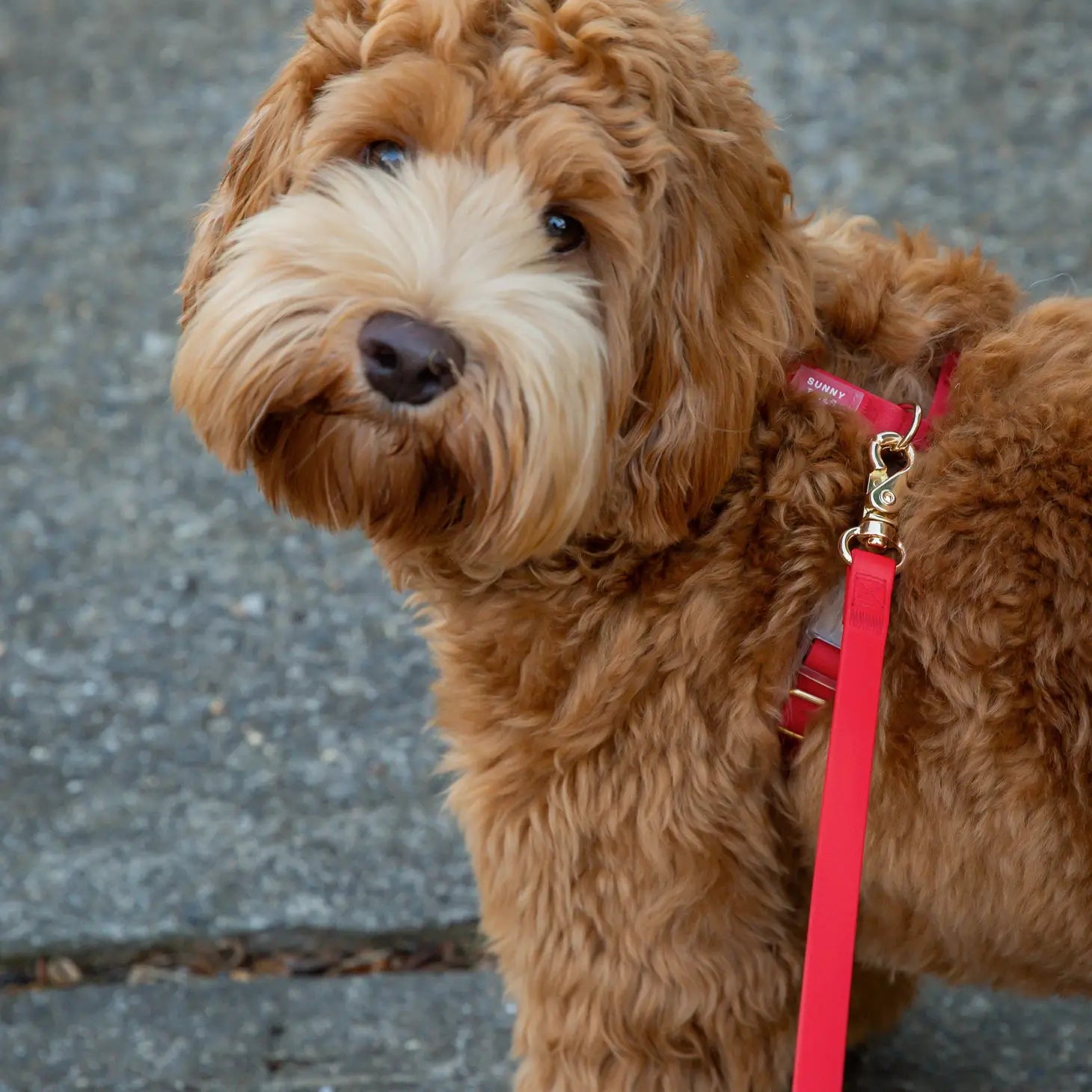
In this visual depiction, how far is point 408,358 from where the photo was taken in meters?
1.89

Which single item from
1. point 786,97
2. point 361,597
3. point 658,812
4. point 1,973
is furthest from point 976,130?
point 1,973

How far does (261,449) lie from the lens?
2.15 meters

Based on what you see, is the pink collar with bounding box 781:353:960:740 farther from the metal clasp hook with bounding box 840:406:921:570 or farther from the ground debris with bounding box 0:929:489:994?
the ground debris with bounding box 0:929:489:994

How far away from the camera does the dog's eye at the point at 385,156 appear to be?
2.12 meters

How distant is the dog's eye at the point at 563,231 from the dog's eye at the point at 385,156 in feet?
0.79

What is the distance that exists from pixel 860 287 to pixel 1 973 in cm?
225

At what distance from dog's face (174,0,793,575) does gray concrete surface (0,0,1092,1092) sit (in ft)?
4.29

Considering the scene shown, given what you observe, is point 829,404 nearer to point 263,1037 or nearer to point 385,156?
point 385,156

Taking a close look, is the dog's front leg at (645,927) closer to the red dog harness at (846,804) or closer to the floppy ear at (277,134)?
the red dog harness at (846,804)

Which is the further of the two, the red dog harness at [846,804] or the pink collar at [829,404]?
the pink collar at [829,404]

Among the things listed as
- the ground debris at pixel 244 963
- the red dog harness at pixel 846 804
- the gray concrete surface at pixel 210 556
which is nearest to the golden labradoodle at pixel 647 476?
the red dog harness at pixel 846 804

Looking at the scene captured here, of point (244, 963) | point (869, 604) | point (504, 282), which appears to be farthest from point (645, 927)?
point (244, 963)

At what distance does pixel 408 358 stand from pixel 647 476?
419 mm

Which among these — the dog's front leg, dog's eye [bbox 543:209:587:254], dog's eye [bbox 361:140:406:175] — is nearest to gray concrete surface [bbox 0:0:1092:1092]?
the dog's front leg
